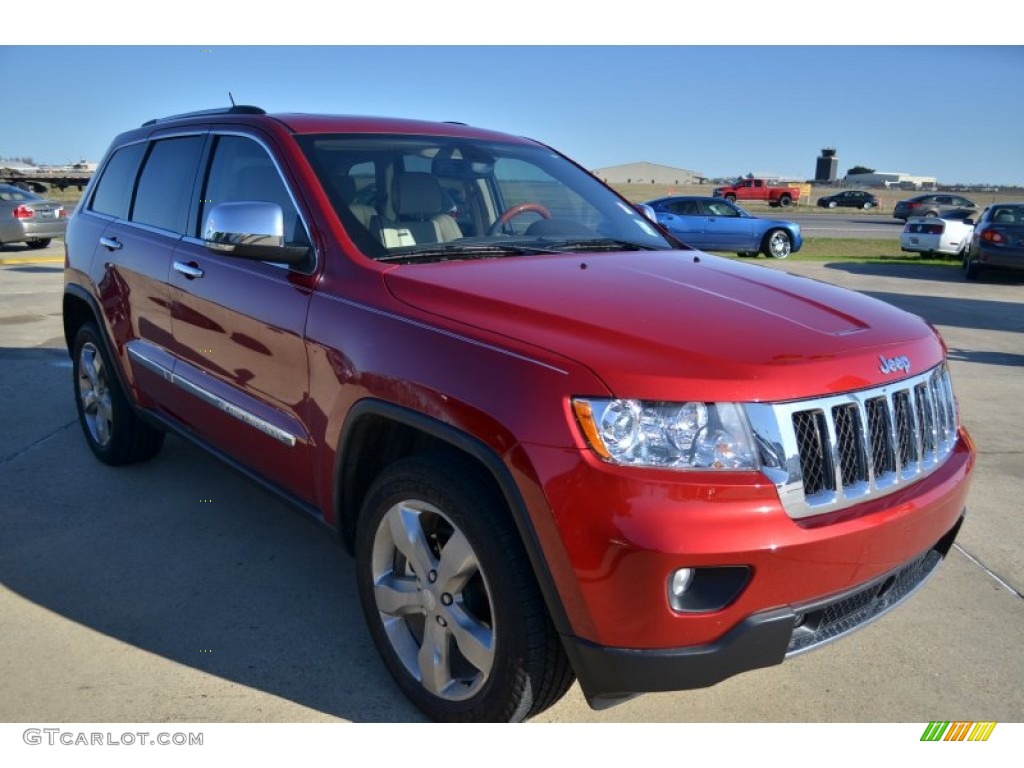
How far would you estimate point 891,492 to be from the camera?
2.40m

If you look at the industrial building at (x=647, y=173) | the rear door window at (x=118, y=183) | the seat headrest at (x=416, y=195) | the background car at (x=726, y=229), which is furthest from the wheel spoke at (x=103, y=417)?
the industrial building at (x=647, y=173)

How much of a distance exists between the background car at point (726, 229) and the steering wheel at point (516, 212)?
1615 cm

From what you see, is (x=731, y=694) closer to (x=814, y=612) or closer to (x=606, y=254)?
(x=814, y=612)

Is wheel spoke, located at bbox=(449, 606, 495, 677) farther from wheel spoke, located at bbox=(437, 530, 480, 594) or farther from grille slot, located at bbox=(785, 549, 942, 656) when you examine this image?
grille slot, located at bbox=(785, 549, 942, 656)

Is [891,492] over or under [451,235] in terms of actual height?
under

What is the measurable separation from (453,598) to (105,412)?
3224 millimetres

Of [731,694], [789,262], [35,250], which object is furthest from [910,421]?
[35,250]

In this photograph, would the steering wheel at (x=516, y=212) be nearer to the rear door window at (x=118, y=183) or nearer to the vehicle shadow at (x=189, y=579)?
the vehicle shadow at (x=189, y=579)

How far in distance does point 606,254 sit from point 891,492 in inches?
56.1

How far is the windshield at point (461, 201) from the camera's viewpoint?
10.5 feet

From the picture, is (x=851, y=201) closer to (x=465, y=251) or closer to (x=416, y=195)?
(x=416, y=195)

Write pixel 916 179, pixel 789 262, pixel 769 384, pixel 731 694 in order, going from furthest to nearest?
1. pixel 916 179
2. pixel 789 262
3. pixel 731 694
4. pixel 769 384

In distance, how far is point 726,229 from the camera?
19.9 m
